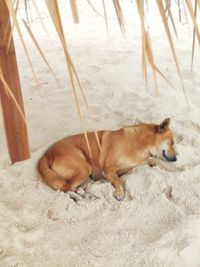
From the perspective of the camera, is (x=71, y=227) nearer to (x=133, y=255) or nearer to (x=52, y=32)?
(x=133, y=255)

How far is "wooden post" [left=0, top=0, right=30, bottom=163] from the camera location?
2235mm

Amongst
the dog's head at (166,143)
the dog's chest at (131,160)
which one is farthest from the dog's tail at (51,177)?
the dog's head at (166,143)

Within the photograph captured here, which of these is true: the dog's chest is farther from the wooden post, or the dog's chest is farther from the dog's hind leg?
the wooden post

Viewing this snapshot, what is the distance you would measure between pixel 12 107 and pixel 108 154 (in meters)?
0.68

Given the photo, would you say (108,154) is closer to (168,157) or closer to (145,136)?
(145,136)

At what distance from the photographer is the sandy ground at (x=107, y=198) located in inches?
75.0

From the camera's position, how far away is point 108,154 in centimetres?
262

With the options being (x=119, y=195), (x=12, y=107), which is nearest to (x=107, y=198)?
(x=119, y=195)

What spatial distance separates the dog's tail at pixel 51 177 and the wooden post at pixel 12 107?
0.63ft

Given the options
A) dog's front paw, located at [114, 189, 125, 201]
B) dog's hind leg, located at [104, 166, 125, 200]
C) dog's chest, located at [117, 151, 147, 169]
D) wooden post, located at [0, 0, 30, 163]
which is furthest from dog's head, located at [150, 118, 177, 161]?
wooden post, located at [0, 0, 30, 163]

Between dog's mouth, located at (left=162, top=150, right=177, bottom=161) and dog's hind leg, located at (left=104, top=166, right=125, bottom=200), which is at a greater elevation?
dog's hind leg, located at (left=104, top=166, right=125, bottom=200)

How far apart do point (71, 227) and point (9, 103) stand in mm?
833

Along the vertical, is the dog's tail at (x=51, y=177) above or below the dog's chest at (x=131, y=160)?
above

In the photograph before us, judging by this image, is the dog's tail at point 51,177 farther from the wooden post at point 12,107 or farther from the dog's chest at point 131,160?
the dog's chest at point 131,160
